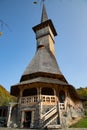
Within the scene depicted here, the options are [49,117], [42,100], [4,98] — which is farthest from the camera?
[4,98]

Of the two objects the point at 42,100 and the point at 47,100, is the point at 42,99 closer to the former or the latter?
the point at 42,100

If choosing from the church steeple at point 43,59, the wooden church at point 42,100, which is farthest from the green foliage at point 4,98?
the wooden church at point 42,100

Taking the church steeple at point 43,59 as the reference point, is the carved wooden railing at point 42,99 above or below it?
below

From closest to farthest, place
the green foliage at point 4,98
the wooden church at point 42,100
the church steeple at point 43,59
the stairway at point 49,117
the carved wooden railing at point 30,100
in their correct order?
the stairway at point 49,117 → the wooden church at point 42,100 → the carved wooden railing at point 30,100 → the church steeple at point 43,59 → the green foliage at point 4,98

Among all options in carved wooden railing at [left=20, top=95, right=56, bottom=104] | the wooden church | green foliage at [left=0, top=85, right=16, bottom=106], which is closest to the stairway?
the wooden church

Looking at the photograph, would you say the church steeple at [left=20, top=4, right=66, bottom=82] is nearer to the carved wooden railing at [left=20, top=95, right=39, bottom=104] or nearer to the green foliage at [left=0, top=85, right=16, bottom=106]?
the carved wooden railing at [left=20, top=95, right=39, bottom=104]

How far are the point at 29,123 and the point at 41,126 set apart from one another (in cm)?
221

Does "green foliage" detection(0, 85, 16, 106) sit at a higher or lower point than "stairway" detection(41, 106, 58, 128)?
higher

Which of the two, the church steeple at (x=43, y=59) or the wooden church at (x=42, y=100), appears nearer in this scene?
the wooden church at (x=42, y=100)

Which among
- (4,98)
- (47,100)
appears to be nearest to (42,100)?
(47,100)

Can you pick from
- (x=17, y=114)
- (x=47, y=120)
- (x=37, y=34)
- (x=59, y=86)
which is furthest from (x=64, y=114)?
(x=37, y=34)

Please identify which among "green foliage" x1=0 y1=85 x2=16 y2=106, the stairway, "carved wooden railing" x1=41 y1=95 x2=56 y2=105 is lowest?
the stairway

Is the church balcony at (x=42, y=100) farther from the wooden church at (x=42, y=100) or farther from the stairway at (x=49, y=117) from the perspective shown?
the stairway at (x=49, y=117)

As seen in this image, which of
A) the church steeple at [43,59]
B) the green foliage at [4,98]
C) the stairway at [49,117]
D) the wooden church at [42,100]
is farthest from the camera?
the green foliage at [4,98]
